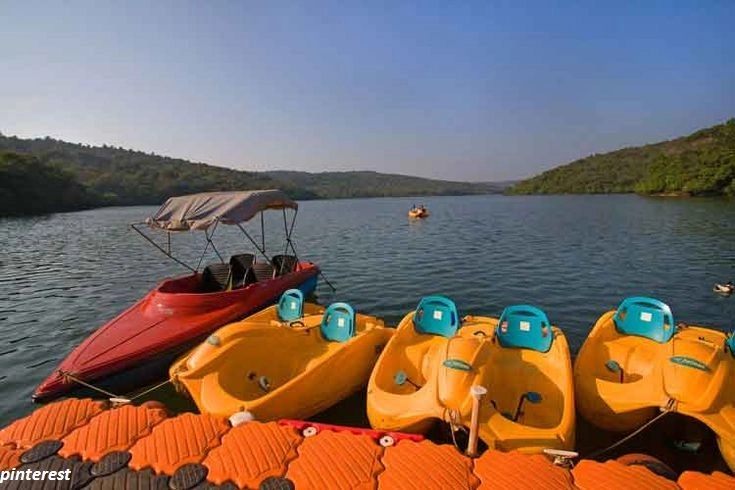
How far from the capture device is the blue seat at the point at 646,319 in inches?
283

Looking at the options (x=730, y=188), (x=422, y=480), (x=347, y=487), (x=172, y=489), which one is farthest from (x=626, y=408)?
(x=730, y=188)

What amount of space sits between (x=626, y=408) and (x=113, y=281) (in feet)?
66.8

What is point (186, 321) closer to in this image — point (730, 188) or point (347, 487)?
point (347, 487)

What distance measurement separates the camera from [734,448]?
4.79 m

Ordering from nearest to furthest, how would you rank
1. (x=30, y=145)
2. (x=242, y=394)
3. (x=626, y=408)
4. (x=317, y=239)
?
(x=626, y=408) < (x=242, y=394) < (x=317, y=239) < (x=30, y=145)

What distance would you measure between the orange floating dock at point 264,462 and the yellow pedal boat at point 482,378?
1.87 feet

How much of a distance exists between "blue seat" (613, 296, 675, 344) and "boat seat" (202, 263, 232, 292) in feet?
33.6

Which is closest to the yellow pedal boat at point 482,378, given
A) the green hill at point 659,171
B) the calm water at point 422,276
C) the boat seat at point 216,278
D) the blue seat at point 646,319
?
the blue seat at point 646,319

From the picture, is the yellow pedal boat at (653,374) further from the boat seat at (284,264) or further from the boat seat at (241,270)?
the boat seat at (241,270)

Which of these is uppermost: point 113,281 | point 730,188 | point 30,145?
point 30,145

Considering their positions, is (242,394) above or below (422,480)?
below

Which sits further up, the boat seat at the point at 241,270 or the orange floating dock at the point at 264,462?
the boat seat at the point at 241,270

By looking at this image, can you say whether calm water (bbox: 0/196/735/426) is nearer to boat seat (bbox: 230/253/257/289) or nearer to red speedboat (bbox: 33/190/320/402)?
red speedboat (bbox: 33/190/320/402)

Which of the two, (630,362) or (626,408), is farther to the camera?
(630,362)
